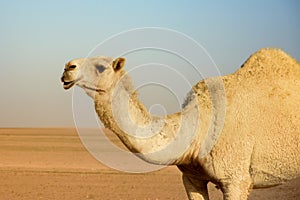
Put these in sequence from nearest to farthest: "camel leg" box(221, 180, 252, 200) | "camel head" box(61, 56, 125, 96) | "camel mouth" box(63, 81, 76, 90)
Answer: "camel mouth" box(63, 81, 76, 90) → "camel head" box(61, 56, 125, 96) → "camel leg" box(221, 180, 252, 200)

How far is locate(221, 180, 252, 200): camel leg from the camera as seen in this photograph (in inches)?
251

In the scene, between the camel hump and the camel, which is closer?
the camel

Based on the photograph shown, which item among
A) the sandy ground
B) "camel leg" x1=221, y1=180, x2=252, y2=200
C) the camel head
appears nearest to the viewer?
the camel head

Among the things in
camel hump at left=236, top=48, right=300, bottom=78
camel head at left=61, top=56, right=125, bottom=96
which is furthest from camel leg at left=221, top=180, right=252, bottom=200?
camel head at left=61, top=56, right=125, bottom=96

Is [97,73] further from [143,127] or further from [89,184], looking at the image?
[89,184]

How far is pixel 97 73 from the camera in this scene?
5.92 m

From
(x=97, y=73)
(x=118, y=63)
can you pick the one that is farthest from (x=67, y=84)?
(x=118, y=63)

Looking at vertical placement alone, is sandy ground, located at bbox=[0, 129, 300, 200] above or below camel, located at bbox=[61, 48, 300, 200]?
below

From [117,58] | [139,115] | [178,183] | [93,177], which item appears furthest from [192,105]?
[93,177]

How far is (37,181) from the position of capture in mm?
19719

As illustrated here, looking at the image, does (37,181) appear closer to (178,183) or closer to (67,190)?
(67,190)

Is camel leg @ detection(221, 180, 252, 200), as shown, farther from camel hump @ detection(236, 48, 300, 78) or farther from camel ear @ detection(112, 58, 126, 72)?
camel ear @ detection(112, 58, 126, 72)

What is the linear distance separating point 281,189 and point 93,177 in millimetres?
7044

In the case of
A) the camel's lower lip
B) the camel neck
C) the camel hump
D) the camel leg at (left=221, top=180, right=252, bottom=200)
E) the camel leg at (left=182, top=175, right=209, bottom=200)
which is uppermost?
Answer: the camel hump
